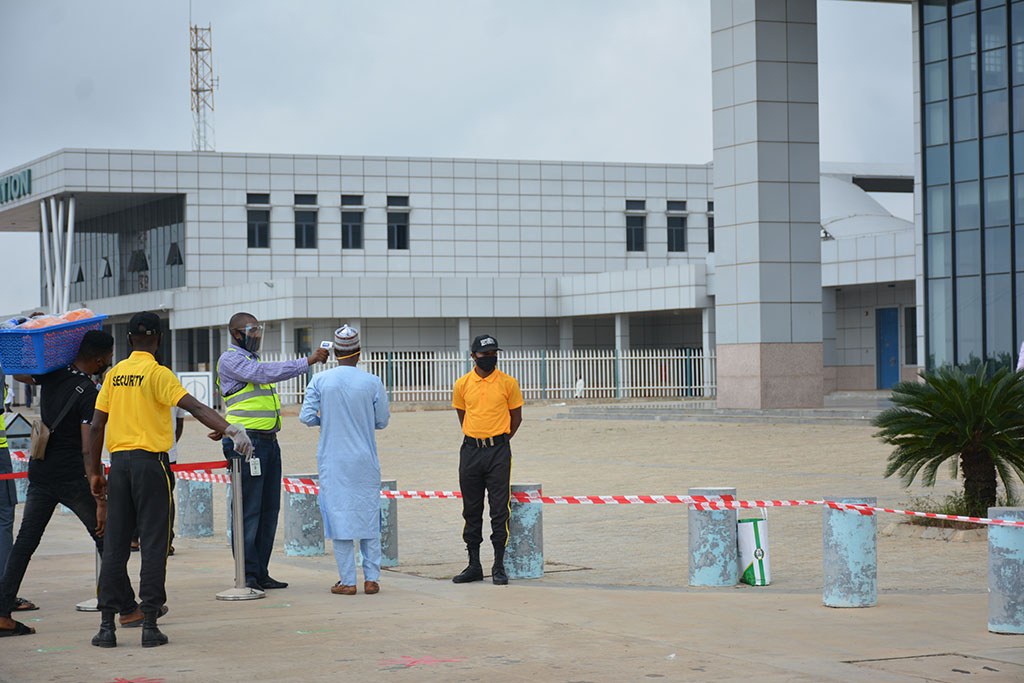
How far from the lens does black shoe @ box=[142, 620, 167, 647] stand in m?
8.82

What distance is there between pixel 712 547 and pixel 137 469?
14.4 feet

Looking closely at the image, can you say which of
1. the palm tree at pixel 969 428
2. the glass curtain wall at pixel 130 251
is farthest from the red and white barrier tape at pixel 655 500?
the glass curtain wall at pixel 130 251

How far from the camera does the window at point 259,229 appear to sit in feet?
222

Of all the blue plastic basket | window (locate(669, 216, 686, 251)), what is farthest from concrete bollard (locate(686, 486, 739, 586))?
window (locate(669, 216, 686, 251))

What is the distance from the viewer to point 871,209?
63.8 m

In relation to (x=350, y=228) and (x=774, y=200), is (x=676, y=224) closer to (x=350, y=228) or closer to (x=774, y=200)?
(x=350, y=228)

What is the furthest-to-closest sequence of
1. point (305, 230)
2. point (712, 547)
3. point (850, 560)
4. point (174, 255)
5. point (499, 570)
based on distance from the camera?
1. point (174, 255)
2. point (305, 230)
3. point (499, 570)
4. point (712, 547)
5. point (850, 560)

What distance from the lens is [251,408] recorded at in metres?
11.3

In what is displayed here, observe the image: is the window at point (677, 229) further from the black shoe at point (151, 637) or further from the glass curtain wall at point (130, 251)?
the black shoe at point (151, 637)

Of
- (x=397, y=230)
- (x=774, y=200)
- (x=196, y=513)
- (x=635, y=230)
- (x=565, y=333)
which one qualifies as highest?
(x=635, y=230)

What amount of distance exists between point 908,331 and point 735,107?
2207 cm

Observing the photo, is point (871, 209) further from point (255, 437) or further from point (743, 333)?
point (255, 437)

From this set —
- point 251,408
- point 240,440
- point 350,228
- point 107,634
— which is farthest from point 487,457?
point 350,228

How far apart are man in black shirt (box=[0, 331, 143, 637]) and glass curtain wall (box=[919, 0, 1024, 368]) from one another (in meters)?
28.0
